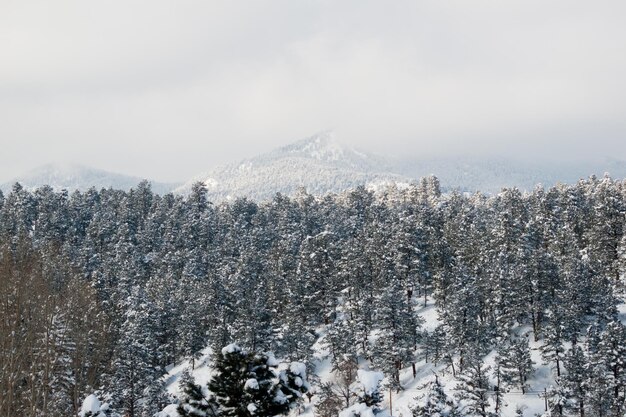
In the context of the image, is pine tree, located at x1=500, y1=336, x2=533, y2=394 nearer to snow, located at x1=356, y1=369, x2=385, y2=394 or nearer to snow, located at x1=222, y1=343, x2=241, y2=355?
snow, located at x1=356, y1=369, x2=385, y2=394

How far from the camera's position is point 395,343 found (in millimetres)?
76125

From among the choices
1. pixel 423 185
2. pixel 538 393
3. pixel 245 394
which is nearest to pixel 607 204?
pixel 538 393

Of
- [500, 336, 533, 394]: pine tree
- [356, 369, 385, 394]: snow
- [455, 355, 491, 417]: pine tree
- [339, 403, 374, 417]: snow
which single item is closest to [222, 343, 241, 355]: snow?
[339, 403, 374, 417]: snow

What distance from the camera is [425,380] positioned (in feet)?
247

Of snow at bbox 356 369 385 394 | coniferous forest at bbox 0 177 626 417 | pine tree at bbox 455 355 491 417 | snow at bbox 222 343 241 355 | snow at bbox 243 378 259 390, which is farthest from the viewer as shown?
coniferous forest at bbox 0 177 626 417

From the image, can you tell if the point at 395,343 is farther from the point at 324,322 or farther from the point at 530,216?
the point at 530,216

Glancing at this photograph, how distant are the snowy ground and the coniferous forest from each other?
109 cm

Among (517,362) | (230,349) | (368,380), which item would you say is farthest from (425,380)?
(230,349)

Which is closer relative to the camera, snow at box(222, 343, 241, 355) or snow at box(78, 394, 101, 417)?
snow at box(222, 343, 241, 355)

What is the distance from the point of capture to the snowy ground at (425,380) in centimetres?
6744

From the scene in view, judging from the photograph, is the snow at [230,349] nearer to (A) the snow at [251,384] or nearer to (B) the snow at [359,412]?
(A) the snow at [251,384]

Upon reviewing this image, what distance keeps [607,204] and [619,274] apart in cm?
1206

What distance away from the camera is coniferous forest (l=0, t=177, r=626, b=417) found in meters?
60.9

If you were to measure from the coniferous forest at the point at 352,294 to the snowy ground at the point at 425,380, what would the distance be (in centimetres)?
109
